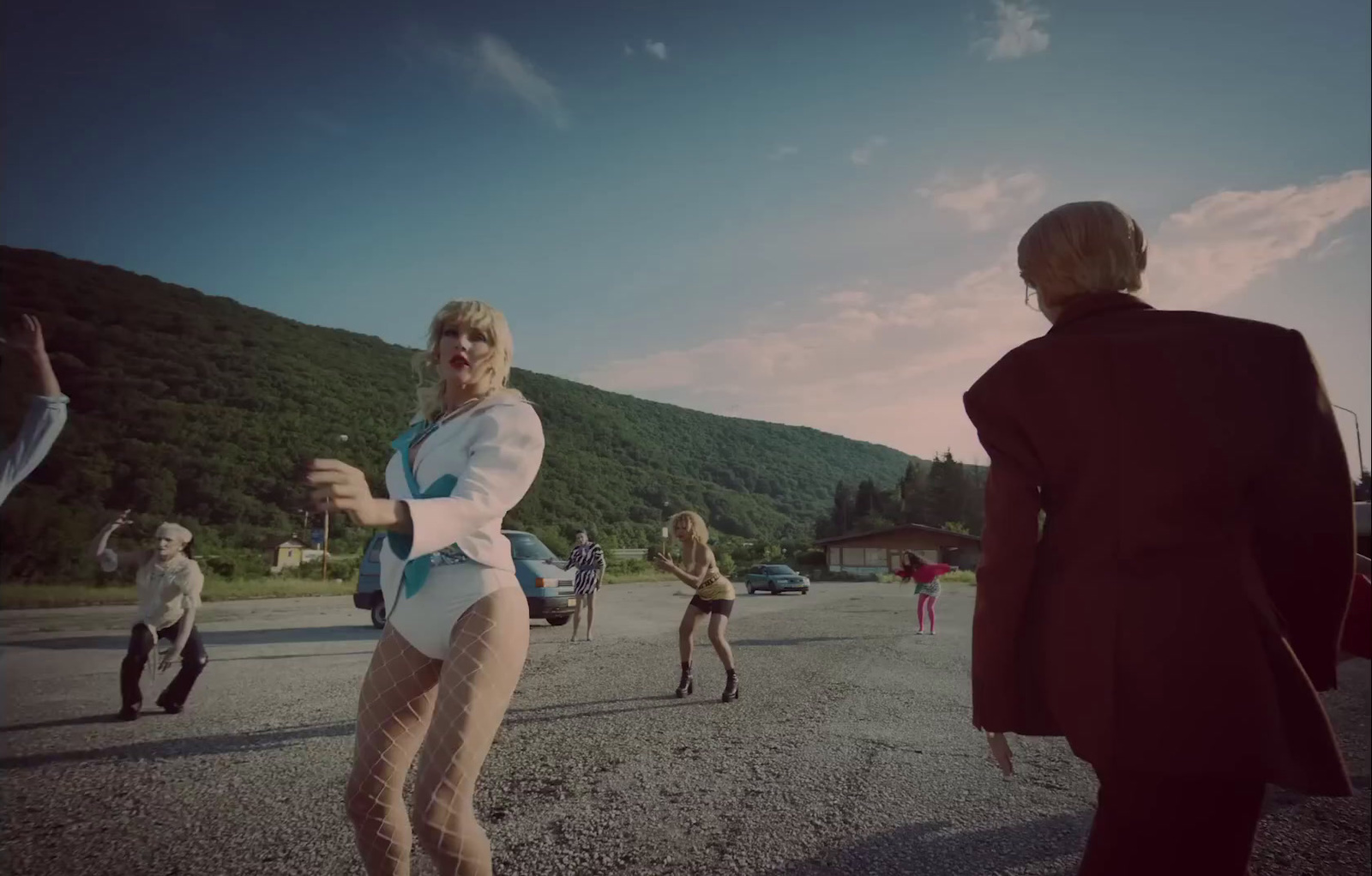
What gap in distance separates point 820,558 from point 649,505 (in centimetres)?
1229

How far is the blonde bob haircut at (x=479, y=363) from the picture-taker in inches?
68.4

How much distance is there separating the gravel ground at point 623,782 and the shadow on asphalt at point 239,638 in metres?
1.73

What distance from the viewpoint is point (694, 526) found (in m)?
5.77

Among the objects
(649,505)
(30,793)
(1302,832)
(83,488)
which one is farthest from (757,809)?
(83,488)

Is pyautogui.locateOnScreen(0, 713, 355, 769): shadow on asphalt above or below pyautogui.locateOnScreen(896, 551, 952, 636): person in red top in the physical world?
below

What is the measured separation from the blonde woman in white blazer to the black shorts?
4124 millimetres

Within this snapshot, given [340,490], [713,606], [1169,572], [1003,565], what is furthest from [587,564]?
[1169,572]

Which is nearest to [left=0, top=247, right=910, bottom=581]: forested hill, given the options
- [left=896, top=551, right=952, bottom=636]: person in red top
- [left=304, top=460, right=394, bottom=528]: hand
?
[left=896, top=551, right=952, bottom=636]: person in red top

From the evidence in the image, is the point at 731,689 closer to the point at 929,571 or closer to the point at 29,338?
the point at 29,338

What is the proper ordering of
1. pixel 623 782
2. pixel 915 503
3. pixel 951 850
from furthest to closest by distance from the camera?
pixel 915 503, pixel 623 782, pixel 951 850

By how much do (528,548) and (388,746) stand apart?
8590mm

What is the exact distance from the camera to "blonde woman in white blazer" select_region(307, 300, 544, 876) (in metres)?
1.41

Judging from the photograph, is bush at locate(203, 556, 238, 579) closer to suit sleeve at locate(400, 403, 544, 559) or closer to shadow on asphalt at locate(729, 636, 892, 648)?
shadow on asphalt at locate(729, 636, 892, 648)

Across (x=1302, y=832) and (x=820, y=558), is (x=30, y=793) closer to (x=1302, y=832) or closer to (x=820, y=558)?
(x=1302, y=832)
